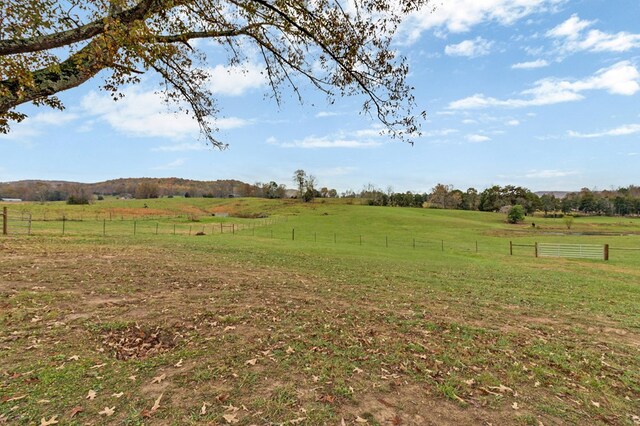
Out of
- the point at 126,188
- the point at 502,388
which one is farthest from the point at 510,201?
the point at 126,188

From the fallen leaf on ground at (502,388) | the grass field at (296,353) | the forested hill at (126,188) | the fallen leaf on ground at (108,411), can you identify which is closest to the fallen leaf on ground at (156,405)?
the grass field at (296,353)

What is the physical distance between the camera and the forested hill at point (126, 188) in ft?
397

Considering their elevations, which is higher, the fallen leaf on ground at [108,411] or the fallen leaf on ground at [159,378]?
the fallen leaf on ground at [108,411]

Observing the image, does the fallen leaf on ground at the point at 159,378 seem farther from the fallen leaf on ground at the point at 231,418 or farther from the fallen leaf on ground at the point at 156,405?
the fallen leaf on ground at the point at 231,418

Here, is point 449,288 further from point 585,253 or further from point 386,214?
point 386,214

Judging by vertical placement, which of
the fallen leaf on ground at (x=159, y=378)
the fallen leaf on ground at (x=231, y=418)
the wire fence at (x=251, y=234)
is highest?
the fallen leaf on ground at (x=231, y=418)

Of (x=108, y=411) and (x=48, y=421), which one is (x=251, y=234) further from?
(x=48, y=421)

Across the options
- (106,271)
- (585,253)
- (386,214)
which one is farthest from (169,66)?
(386,214)

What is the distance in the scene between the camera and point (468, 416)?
3.78 metres

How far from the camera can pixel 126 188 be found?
521ft

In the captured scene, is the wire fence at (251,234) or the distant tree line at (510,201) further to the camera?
the distant tree line at (510,201)

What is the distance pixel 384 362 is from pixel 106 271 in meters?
9.66

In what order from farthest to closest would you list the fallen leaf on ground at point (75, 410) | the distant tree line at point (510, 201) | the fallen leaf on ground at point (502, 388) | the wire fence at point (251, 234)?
1. the distant tree line at point (510, 201)
2. the wire fence at point (251, 234)
3. the fallen leaf on ground at point (502, 388)
4. the fallen leaf on ground at point (75, 410)

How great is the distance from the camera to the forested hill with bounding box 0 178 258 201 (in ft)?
397
